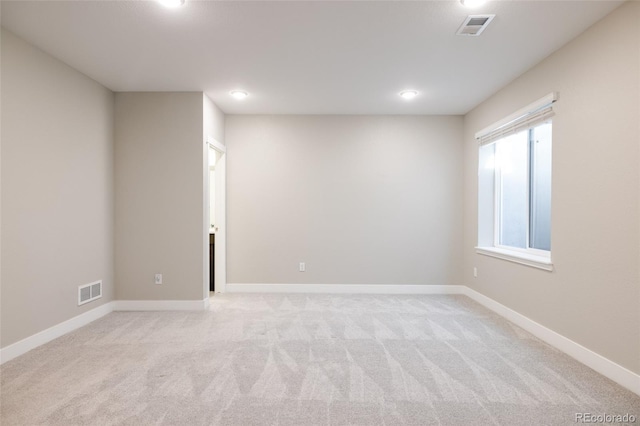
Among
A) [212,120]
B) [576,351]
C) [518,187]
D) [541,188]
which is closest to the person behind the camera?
[576,351]

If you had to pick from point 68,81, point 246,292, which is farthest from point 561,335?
point 68,81

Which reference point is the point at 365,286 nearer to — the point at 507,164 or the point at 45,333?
the point at 507,164

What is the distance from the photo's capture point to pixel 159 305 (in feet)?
13.7

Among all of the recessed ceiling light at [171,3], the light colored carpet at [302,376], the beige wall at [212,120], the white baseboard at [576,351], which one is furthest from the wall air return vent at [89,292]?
the white baseboard at [576,351]

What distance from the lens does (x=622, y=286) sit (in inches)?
93.3

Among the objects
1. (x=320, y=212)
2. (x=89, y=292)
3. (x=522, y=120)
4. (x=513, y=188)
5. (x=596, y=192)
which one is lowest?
(x=89, y=292)

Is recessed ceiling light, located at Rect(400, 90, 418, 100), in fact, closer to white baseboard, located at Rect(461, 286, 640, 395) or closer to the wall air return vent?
white baseboard, located at Rect(461, 286, 640, 395)

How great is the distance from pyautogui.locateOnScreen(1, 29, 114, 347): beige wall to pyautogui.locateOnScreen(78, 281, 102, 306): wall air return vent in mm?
61

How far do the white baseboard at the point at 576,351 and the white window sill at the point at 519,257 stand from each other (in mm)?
539

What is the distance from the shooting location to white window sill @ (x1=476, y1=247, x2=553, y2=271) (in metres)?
3.20

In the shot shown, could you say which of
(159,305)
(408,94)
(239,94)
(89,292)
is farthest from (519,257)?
(89,292)

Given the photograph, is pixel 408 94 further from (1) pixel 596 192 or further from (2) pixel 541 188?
(1) pixel 596 192

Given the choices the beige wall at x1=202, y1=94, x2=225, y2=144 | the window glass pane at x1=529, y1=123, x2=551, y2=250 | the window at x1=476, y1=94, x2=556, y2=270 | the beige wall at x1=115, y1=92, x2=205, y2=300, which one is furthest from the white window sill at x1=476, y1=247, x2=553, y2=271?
the beige wall at x1=202, y1=94, x2=225, y2=144

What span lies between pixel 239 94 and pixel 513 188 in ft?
11.3
